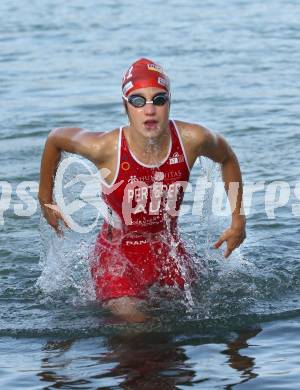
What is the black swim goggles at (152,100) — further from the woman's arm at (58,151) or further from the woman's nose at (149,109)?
the woman's arm at (58,151)

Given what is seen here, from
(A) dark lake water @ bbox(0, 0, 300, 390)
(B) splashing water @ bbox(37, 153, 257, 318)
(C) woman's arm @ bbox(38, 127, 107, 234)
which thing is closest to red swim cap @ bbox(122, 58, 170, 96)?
(C) woman's arm @ bbox(38, 127, 107, 234)

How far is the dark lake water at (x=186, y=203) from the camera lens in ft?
25.2

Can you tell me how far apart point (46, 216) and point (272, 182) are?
4.25 m

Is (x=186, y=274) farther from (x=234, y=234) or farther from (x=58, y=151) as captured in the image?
(x=58, y=151)

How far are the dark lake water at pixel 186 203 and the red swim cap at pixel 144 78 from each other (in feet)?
4.41

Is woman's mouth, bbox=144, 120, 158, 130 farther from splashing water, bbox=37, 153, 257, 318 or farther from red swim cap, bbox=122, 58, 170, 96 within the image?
splashing water, bbox=37, 153, 257, 318

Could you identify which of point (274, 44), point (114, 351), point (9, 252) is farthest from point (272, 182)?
point (274, 44)

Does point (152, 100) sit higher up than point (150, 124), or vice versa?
point (152, 100)

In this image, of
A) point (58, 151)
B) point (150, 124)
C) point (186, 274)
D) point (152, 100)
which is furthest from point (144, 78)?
point (186, 274)

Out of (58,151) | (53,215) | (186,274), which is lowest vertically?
(186,274)

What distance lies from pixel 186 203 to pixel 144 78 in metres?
4.02

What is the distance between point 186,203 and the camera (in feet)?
39.5

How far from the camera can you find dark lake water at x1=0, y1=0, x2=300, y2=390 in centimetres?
768

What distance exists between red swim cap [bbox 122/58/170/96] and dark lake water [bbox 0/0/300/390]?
1.34 metres
